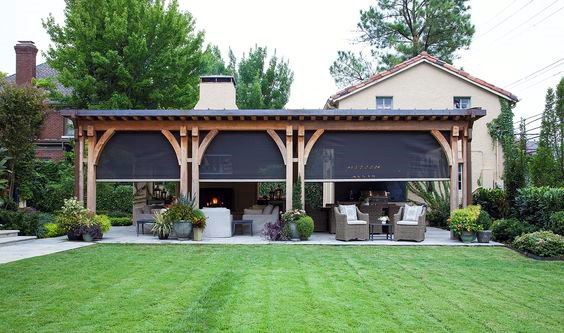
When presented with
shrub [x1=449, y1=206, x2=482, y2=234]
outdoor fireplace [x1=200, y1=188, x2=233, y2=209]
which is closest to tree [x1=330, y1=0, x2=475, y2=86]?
outdoor fireplace [x1=200, y1=188, x2=233, y2=209]

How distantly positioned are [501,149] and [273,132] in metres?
10.9

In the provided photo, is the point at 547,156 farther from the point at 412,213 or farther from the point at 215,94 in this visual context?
the point at 215,94

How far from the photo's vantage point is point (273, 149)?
13844 mm

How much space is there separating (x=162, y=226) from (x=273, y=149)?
3591 mm

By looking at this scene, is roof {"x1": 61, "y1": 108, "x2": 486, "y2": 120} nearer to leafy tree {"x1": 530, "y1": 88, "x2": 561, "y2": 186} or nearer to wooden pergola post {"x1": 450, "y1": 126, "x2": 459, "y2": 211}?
wooden pergola post {"x1": 450, "y1": 126, "x2": 459, "y2": 211}

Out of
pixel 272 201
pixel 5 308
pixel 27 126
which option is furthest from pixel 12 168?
pixel 5 308

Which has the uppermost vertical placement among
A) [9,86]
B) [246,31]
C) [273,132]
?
[246,31]

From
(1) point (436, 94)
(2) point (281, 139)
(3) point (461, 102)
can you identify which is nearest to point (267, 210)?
(2) point (281, 139)

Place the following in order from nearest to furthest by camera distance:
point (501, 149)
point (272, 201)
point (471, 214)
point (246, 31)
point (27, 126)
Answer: point (471, 214) < point (27, 126) < point (272, 201) < point (501, 149) < point (246, 31)

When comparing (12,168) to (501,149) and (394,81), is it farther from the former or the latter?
(501,149)

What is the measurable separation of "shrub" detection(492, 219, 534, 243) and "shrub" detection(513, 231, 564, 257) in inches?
56.6

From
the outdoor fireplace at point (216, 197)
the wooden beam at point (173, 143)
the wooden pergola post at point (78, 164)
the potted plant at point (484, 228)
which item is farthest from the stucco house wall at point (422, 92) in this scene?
the wooden pergola post at point (78, 164)

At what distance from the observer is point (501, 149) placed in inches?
784

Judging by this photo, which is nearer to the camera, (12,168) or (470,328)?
(470,328)
